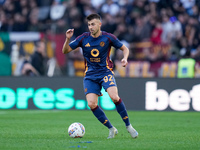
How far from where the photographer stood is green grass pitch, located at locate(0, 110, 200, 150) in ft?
22.9

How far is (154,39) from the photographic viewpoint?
17.4 meters

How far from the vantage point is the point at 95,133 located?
886 centimetres

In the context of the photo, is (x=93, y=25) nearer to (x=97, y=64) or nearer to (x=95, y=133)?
(x=97, y=64)

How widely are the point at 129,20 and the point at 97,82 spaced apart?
1094 cm

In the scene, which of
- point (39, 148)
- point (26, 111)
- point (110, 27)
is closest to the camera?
point (39, 148)

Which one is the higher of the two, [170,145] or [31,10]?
[31,10]

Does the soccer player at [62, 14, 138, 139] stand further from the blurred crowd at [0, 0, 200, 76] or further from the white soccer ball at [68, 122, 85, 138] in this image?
the blurred crowd at [0, 0, 200, 76]

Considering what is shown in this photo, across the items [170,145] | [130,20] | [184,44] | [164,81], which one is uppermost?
[130,20]

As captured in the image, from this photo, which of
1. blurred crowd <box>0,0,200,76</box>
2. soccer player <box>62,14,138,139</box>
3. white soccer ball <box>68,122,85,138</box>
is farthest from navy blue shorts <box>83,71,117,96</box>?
blurred crowd <box>0,0,200,76</box>

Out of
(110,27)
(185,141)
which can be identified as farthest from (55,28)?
(185,141)

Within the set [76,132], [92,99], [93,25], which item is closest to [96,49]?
[93,25]

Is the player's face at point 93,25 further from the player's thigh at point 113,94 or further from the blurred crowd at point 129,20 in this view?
the blurred crowd at point 129,20

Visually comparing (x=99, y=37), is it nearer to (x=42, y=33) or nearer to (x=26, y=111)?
(x=26, y=111)

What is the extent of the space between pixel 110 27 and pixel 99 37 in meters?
10.2
